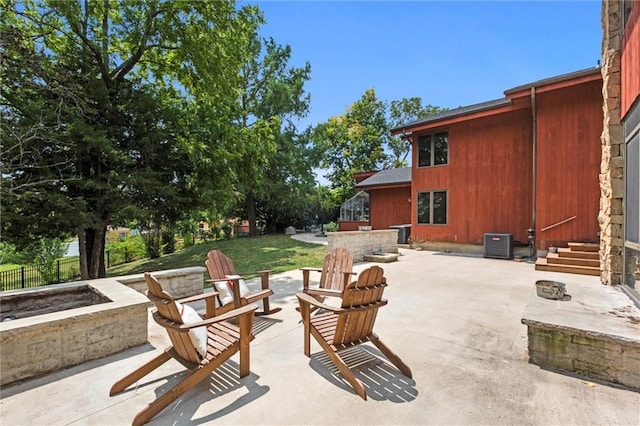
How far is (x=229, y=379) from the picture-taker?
2574 millimetres

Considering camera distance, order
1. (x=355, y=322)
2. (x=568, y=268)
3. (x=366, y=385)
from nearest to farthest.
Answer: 1. (x=366, y=385)
2. (x=355, y=322)
3. (x=568, y=268)

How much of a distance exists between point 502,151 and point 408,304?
8115mm

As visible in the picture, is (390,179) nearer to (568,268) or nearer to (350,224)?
(350,224)

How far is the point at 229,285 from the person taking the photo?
389 centimetres

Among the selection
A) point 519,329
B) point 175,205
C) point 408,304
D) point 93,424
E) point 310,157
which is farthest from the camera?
point 310,157

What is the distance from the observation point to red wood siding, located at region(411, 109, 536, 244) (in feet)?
32.1

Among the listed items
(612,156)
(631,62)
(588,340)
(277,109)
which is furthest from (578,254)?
(277,109)

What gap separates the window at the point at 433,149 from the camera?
11450mm

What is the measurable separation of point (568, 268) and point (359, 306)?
7.30 m

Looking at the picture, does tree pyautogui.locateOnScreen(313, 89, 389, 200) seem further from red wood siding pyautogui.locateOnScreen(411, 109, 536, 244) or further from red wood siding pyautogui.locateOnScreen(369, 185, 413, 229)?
red wood siding pyautogui.locateOnScreen(411, 109, 536, 244)

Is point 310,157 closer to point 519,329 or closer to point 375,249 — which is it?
point 375,249

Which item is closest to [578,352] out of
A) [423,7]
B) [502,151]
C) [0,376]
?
[0,376]

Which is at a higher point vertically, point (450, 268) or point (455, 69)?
point (455, 69)

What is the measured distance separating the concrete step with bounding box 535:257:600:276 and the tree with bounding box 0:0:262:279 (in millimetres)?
9230
